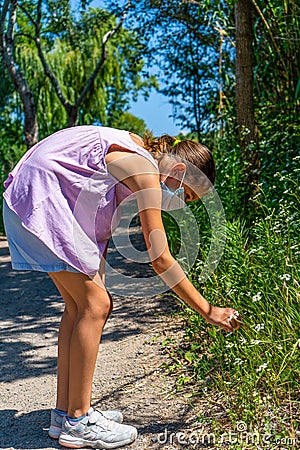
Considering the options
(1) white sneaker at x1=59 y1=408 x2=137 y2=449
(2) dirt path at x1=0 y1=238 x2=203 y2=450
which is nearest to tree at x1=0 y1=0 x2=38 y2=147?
(2) dirt path at x1=0 y1=238 x2=203 y2=450

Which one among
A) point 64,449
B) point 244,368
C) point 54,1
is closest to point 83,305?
point 64,449

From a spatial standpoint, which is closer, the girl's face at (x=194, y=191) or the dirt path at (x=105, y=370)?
the girl's face at (x=194, y=191)

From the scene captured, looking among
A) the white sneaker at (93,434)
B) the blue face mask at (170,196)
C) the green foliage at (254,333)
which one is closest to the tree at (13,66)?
the green foliage at (254,333)

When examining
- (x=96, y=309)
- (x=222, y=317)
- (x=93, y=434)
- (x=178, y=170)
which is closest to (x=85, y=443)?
(x=93, y=434)

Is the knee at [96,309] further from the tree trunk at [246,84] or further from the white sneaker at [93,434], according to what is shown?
the tree trunk at [246,84]

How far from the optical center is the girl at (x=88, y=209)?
2.40 meters

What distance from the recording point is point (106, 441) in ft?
8.57

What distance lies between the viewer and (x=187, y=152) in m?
2.48

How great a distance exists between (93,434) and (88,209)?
0.93m

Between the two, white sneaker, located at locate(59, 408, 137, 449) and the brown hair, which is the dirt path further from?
the brown hair

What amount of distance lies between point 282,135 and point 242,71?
1.99ft

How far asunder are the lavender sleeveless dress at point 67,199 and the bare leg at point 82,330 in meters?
0.08

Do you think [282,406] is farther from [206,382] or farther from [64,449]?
[64,449]

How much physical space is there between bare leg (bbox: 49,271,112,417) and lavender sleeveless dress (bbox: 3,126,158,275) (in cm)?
8
